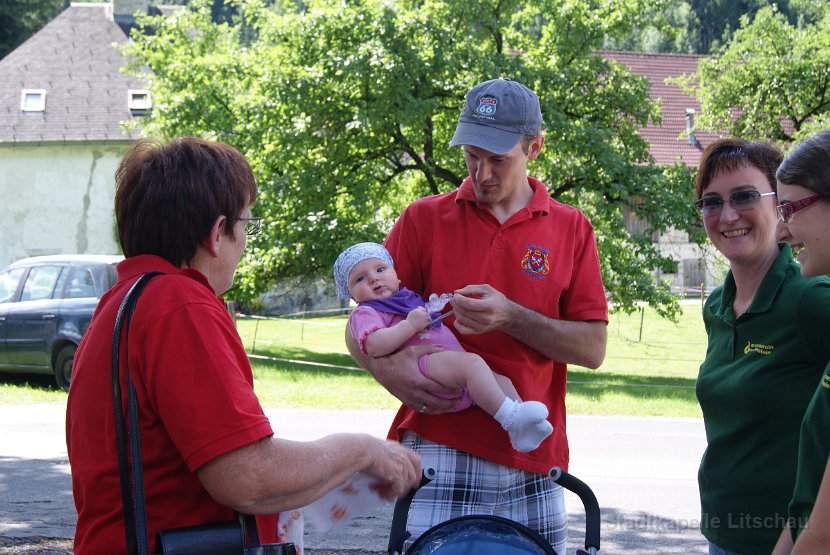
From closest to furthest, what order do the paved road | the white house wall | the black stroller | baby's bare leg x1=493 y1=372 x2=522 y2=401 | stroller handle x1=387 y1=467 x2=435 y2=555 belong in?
the black stroller → stroller handle x1=387 y1=467 x2=435 y2=555 → baby's bare leg x1=493 y1=372 x2=522 y2=401 → the paved road → the white house wall

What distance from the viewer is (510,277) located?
143 inches

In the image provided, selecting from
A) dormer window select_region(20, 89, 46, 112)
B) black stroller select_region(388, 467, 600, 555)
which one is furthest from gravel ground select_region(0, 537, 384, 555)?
dormer window select_region(20, 89, 46, 112)

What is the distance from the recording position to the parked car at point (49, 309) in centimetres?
1467

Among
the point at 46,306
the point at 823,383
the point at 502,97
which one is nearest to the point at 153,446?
the point at 823,383

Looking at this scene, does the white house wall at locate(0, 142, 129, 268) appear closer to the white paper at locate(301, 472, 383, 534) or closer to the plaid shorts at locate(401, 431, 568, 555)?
the plaid shorts at locate(401, 431, 568, 555)

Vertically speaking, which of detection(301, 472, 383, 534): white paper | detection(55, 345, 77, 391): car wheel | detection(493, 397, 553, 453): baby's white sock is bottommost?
detection(55, 345, 77, 391): car wheel

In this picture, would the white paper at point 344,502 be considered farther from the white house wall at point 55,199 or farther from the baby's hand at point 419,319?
the white house wall at point 55,199

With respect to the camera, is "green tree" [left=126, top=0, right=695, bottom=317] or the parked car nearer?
the parked car

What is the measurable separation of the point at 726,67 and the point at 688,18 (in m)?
52.2

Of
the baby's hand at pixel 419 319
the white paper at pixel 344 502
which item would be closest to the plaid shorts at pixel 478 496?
the baby's hand at pixel 419 319

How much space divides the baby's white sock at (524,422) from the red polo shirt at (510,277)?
0.14m

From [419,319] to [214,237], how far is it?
1.06 m

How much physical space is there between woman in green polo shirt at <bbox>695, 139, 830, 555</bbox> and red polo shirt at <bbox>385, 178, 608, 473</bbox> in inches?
18.6

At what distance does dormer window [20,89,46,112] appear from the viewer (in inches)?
1597
